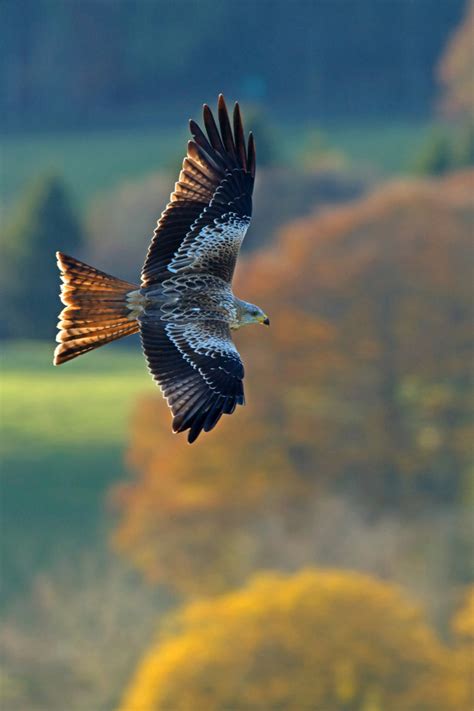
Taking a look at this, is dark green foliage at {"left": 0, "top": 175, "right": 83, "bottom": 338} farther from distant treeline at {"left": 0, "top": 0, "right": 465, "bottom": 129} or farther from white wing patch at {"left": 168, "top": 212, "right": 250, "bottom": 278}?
white wing patch at {"left": 168, "top": 212, "right": 250, "bottom": 278}

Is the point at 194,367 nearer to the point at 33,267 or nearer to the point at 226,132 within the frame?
the point at 226,132

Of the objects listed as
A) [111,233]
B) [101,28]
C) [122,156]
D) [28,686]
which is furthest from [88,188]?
[28,686]

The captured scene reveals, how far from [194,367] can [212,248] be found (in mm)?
887

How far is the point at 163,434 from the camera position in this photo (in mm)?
42562

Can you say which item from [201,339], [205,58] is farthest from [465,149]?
[201,339]

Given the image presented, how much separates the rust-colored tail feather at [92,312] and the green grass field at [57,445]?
28.5 metres

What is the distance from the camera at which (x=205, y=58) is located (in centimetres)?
8031

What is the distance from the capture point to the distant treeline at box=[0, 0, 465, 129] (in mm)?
77750

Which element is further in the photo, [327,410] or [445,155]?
[445,155]

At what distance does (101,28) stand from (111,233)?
27.0 metres

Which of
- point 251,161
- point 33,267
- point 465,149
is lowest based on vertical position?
point 251,161

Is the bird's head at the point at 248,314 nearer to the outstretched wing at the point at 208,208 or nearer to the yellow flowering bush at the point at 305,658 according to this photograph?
the outstretched wing at the point at 208,208

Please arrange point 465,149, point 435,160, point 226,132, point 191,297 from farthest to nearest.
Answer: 1. point 465,149
2. point 435,160
3. point 226,132
4. point 191,297

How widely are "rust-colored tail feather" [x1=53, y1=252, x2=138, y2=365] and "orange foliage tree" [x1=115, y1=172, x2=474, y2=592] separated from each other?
28.8 metres
